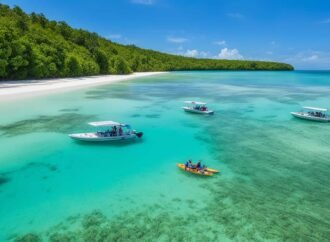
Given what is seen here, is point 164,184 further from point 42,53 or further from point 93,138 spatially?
point 42,53

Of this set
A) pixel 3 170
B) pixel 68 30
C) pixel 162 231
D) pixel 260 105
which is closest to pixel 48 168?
pixel 3 170

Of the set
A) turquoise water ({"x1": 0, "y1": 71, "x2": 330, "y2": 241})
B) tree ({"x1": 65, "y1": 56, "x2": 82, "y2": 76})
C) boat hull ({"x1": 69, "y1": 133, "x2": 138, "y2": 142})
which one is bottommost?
turquoise water ({"x1": 0, "y1": 71, "x2": 330, "y2": 241})

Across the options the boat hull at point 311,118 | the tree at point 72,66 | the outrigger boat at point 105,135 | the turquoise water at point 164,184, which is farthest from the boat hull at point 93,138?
the tree at point 72,66

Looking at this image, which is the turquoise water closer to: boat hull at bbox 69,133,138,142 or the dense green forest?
boat hull at bbox 69,133,138,142

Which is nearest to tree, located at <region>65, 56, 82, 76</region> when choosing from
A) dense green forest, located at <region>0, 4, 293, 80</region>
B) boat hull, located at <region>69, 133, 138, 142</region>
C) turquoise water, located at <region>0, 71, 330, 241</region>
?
dense green forest, located at <region>0, 4, 293, 80</region>

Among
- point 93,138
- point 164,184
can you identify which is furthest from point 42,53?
point 164,184

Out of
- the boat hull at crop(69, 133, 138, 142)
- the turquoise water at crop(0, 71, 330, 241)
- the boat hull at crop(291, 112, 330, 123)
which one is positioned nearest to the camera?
→ the turquoise water at crop(0, 71, 330, 241)

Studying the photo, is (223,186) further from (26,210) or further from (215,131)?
(215,131)

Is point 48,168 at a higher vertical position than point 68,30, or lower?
lower
